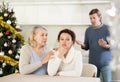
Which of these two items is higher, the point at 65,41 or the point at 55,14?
the point at 55,14

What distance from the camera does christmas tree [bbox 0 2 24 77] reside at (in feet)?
11.9

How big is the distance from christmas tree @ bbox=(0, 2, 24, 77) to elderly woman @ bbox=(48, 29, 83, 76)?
1.85m

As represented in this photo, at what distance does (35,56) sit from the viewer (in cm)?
202

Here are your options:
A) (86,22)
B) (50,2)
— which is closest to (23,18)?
(50,2)

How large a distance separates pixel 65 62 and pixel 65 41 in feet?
0.70

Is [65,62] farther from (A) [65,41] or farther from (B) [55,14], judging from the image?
(B) [55,14]

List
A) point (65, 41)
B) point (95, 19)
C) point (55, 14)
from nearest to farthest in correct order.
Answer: point (65, 41) < point (95, 19) < point (55, 14)

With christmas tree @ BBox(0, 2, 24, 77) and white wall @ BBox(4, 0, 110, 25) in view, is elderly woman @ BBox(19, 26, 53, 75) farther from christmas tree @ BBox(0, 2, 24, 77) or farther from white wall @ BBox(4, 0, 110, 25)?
white wall @ BBox(4, 0, 110, 25)

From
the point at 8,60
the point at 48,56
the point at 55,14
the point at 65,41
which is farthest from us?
the point at 55,14

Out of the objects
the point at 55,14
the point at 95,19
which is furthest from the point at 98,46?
the point at 55,14

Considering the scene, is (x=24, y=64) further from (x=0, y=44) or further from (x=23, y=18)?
(x=23, y=18)

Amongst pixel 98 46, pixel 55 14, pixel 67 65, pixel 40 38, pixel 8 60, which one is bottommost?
pixel 8 60

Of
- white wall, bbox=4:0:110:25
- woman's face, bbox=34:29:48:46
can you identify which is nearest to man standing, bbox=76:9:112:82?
woman's face, bbox=34:29:48:46

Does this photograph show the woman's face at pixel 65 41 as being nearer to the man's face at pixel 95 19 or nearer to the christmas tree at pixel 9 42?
the man's face at pixel 95 19
